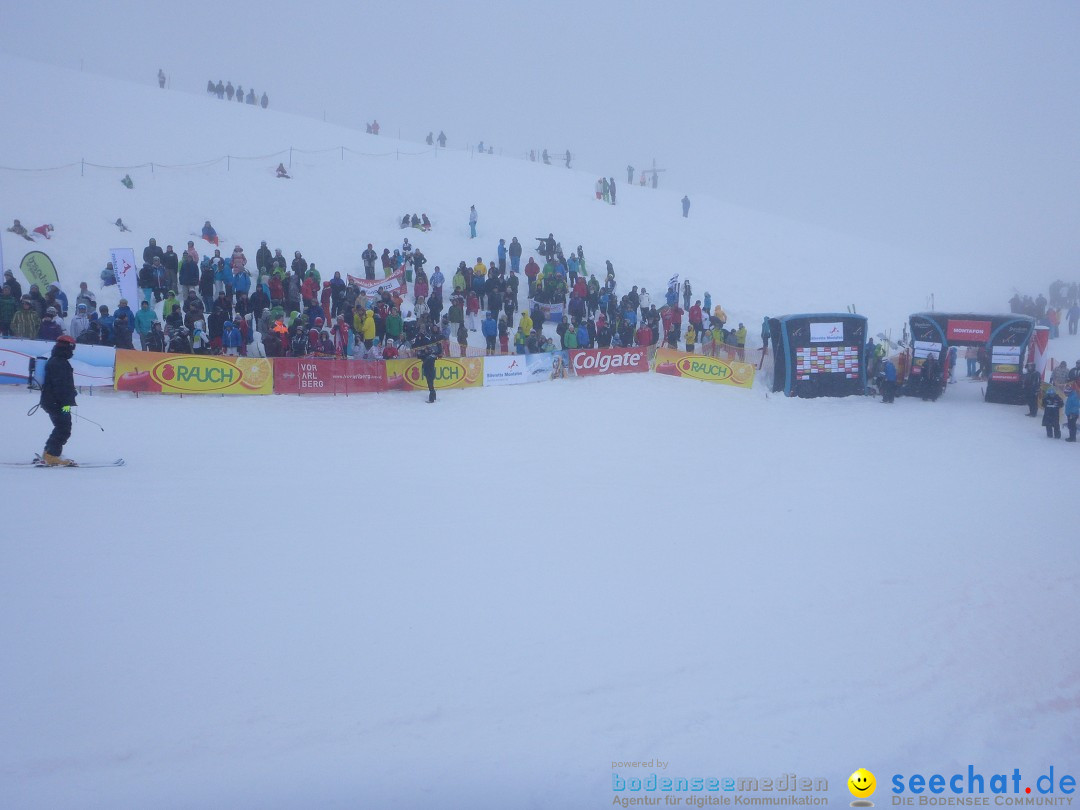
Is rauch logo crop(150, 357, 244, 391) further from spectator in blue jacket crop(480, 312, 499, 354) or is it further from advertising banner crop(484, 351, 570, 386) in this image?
spectator in blue jacket crop(480, 312, 499, 354)

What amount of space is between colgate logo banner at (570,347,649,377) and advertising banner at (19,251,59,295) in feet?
38.0

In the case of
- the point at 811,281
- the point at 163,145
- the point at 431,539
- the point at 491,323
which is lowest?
the point at 431,539

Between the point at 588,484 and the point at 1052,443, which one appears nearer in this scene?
the point at 588,484

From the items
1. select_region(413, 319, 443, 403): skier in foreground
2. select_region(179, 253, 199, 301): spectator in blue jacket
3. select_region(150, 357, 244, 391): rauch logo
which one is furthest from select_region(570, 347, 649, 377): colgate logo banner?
select_region(179, 253, 199, 301): spectator in blue jacket

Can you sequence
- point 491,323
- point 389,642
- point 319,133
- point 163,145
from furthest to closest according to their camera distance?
point 319,133
point 163,145
point 491,323
point 389,642

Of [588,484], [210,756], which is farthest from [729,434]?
[210,756]

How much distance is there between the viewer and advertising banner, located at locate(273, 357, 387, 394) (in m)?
15.7

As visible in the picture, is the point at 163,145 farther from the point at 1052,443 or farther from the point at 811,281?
the point at 1052,443

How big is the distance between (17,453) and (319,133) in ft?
88.5

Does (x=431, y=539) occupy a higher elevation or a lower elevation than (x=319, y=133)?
lower

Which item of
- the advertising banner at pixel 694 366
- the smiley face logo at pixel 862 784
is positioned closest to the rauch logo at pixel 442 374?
the advertising banner at pixel 694 366

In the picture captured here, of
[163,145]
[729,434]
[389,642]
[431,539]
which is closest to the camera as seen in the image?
[389,642]

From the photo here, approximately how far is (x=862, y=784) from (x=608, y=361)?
15080 millimetres

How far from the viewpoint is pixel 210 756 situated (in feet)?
14.3
